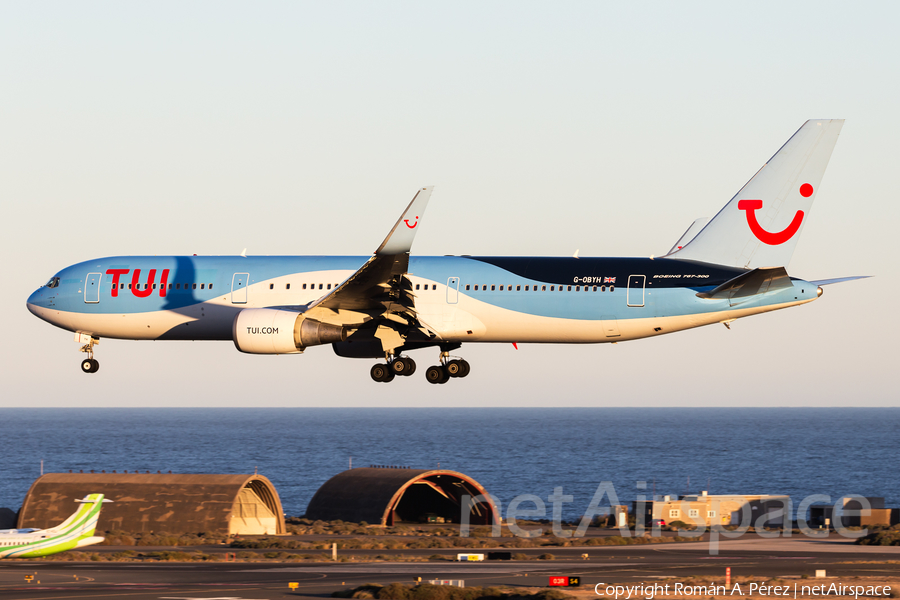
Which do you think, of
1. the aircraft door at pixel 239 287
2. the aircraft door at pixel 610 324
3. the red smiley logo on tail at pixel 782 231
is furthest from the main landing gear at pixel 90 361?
the red smiley logo on tail at pixel 782 231

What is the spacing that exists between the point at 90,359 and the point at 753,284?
28.7m

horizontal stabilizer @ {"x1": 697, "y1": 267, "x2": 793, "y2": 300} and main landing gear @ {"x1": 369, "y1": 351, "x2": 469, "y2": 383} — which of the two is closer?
horizontal stabilizer @ {"x1": 697, "y1": 267, "x2": 793, "y2": 300}

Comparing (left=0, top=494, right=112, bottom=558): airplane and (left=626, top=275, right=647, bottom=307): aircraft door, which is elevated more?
(left=626, top=275, right=647, bottom=307): aircraft door

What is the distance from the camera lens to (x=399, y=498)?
79438 mm

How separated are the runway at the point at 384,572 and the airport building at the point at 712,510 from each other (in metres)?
18.9

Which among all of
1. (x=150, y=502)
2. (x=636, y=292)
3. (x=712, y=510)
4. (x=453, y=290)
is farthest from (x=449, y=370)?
(x=712, y=510)

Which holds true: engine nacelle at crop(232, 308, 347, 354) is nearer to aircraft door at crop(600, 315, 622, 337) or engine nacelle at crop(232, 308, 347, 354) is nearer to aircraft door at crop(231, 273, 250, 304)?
aircraft door at crop(231, 273, 250, 304)

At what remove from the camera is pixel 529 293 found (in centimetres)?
4212

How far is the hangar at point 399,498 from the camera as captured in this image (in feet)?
258

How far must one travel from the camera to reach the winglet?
37781 millimetres

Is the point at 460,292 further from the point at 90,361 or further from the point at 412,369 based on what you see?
the point at 90,361

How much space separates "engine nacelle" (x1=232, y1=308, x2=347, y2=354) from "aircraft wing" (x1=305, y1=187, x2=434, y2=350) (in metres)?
0.63

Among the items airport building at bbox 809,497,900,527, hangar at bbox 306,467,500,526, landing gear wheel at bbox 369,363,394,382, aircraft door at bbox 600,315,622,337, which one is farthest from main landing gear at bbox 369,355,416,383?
airport building at bbox 809,497,900,527

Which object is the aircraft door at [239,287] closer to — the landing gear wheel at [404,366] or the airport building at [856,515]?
the landing gear wheel at [404,366]
